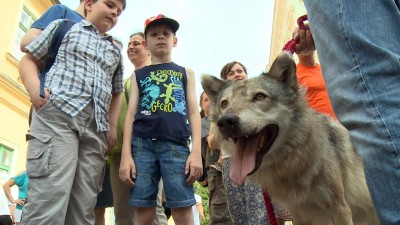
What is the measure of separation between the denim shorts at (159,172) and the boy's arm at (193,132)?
62mm

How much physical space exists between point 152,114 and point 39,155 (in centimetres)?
124

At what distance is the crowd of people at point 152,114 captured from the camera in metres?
1.36

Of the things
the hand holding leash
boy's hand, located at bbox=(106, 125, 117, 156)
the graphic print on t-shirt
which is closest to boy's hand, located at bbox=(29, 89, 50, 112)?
boy's hand, located at bbox=(106, 125, 117, 156)

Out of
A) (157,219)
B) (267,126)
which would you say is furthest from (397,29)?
(157,219)

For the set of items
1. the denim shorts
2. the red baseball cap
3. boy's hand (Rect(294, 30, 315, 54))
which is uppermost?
the red baseball cap

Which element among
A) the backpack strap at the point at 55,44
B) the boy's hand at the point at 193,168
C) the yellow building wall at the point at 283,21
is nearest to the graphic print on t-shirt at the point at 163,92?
the boy's hand at the point at 193,168

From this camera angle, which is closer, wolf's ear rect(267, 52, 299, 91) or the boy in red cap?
wolf's ear rect(267, 52, 299, 91)

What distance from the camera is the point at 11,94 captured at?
581 inches

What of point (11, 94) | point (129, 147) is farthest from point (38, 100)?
point (11, 94)

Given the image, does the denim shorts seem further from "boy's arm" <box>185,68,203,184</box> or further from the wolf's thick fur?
the wolf's thick fur

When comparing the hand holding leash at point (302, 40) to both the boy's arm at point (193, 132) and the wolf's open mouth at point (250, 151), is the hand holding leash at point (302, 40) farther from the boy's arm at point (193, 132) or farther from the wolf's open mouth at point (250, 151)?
the boy's arm at point (193, 132)

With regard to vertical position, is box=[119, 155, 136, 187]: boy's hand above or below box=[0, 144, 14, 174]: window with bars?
below

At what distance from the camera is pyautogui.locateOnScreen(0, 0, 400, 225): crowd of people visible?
136 centimetres

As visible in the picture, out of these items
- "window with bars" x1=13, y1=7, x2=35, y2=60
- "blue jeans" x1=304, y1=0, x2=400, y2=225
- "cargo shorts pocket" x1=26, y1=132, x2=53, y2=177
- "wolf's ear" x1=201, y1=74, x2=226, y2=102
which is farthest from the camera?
"window with bars" x1=13, y1=7, x2=35, y2=60
